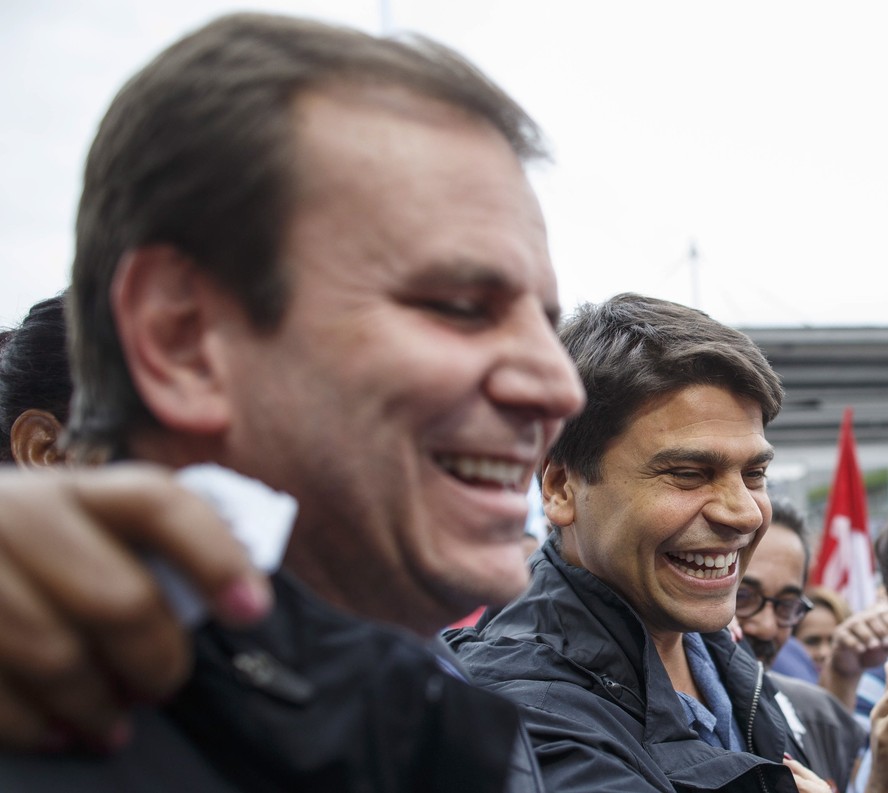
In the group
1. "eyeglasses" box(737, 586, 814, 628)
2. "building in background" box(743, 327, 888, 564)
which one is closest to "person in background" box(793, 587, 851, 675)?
"eyeglasses" box(737, 586, 814, 628)

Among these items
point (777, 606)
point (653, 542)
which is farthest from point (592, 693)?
point (777, 606)

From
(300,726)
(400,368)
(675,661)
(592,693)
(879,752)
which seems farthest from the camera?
(879,752)

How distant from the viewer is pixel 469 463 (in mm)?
1062

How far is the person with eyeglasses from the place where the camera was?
338 cm

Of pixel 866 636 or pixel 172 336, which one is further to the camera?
pixel 866 636

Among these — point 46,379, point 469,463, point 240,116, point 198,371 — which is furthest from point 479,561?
point 46,379

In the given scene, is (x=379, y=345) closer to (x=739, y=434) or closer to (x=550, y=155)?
(x=550, y=155)

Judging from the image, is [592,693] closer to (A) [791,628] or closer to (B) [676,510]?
(B) [676,510]

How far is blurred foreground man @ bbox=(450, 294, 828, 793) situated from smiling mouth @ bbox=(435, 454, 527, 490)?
99cm

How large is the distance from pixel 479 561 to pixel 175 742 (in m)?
0.38

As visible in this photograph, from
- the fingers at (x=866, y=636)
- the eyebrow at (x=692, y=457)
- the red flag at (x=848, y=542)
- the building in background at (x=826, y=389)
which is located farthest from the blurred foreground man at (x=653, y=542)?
the building in background at (x=826, y=389)

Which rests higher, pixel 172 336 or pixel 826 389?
pixel 172 336

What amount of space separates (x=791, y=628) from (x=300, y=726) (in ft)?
11.8

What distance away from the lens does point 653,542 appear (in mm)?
2297
